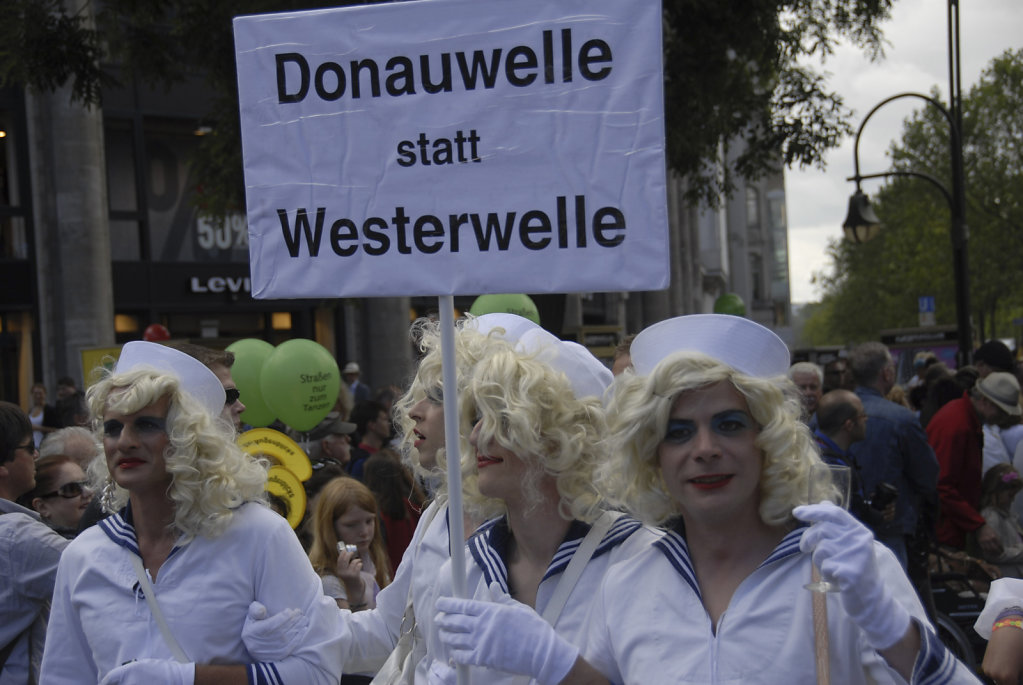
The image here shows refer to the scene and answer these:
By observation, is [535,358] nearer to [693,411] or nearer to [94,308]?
[693,411]

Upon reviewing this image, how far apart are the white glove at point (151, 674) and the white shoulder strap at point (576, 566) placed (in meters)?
0.91

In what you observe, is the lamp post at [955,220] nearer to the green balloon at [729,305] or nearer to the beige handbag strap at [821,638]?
the green balloon at [729,305]

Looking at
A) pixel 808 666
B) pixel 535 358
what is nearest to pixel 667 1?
pixel 535 358

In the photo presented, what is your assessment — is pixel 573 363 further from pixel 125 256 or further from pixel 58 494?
pixel 125 256

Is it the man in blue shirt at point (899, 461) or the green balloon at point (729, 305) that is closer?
the man in blue shirt at point (899, 461)

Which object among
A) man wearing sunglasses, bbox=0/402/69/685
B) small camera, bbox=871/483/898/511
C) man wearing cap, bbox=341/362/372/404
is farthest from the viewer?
man wearing cap, bbox=341/362/372/404

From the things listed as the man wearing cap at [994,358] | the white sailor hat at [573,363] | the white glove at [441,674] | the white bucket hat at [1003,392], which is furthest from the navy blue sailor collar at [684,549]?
the man wearing cap at [994,358]

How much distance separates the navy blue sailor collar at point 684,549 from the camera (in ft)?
7.87

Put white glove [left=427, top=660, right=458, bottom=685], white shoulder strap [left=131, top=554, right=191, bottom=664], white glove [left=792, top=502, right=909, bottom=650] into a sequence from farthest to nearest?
white shoulder strap [left=131, top=554, right=191, bottom=664]
white glove [left=427, top=660, right=458, bottom=685]
white glove [left=792, top=502, right=909, bottom=650]

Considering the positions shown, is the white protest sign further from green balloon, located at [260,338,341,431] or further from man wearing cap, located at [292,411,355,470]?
green balloon, located at [260,338,341,431]

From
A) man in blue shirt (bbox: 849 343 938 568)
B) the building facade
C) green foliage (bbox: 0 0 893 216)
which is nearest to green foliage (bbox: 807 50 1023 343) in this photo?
the building facade

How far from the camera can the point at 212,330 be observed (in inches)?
796

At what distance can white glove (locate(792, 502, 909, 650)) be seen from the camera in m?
2.17

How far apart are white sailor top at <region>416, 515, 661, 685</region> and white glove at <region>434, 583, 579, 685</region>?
0.19 meters
